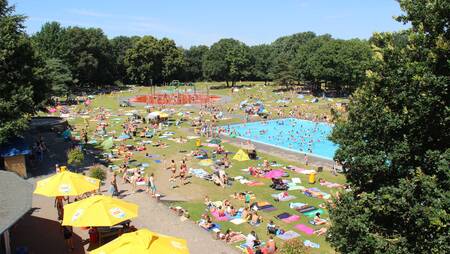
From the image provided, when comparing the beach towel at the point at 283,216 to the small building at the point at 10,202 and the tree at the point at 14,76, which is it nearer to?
the small building at the point at 10,202

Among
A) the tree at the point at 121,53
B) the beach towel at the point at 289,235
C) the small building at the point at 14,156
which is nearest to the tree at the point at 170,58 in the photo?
the tree at the point at 121,53

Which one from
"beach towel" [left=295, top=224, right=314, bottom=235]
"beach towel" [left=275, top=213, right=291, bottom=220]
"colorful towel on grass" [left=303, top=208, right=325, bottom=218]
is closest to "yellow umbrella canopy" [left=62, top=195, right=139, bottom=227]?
"beach towel" [left=295, top=224, right=314, bottom=235]

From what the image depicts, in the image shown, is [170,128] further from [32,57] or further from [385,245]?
[385,245]

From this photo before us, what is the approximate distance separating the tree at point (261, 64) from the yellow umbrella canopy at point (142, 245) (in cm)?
8487

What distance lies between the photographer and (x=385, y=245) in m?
9.52

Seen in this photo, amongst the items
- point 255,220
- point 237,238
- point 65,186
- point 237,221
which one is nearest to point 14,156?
point 65,186

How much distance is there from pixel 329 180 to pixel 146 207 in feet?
43.1

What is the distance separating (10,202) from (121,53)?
9466 centimetres

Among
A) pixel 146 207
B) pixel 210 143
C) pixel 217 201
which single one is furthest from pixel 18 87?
pixel 210 143

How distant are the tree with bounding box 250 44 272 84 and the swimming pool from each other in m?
46.7

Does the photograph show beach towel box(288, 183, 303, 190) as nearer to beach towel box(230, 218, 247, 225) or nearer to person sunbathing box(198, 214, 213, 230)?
beach towel box(230, 218, 247, 225)

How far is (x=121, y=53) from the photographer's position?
10131 cm

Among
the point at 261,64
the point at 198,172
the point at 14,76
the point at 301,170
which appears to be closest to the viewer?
the point at 14,76

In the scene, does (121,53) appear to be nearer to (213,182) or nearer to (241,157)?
(241,157)
